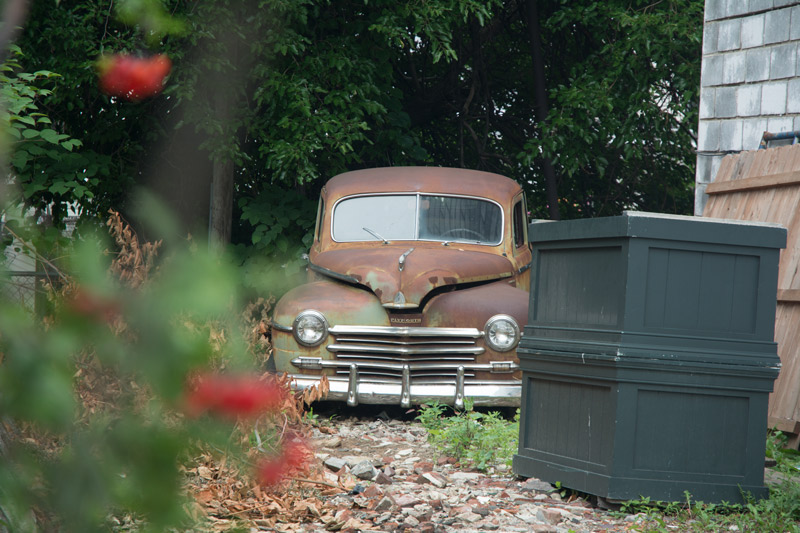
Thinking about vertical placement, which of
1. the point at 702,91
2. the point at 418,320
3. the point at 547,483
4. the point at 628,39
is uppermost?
the point at 628,39

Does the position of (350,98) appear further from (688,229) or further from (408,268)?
(688,229)

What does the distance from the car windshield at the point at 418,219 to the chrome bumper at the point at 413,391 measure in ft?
Result: 4.95

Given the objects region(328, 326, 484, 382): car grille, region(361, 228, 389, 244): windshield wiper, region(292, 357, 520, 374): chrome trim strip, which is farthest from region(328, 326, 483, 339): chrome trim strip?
region(361, 228, 389, 244): windshield wiper

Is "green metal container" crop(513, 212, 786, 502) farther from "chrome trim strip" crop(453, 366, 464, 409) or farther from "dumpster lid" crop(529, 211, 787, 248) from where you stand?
"chrome trim strip" crop(453, 366, 464, 409)

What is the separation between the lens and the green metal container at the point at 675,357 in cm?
404

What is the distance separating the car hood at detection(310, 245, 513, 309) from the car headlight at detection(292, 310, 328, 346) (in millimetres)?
453

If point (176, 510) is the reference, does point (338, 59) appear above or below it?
above

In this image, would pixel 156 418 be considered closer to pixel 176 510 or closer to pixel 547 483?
pixel 176 510

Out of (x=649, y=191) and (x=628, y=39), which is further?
(x=649, y=191)

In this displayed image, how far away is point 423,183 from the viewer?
24.4 feet

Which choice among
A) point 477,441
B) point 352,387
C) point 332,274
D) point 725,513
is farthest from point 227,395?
point 332,274

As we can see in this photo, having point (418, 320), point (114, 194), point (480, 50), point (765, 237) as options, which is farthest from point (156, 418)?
point (480, 50)

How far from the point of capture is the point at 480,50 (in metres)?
12.4

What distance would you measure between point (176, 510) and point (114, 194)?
398 inches
